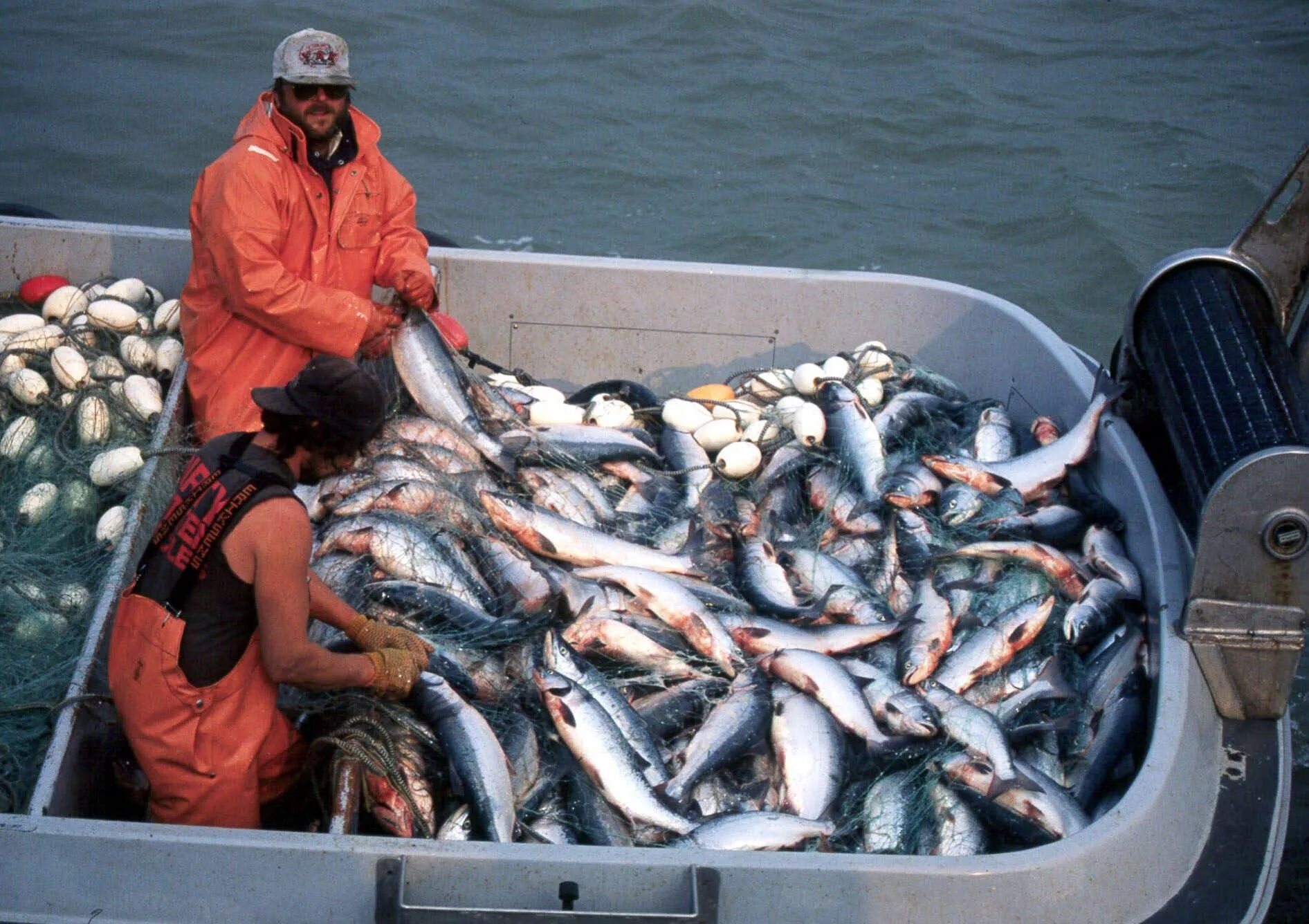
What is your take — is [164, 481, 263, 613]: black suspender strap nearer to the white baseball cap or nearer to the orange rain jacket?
the orange rain jacket

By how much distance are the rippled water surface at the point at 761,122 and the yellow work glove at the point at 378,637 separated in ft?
26.3

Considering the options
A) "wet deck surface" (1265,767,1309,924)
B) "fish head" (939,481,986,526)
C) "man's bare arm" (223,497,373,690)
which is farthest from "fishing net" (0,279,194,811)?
"wet deck surface" (1265,767,1309,924)

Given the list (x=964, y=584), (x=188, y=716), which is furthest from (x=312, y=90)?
(x=964, y=584)

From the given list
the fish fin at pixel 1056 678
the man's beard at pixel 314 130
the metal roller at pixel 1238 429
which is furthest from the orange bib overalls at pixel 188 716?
the metal roller at pixel 1238 429

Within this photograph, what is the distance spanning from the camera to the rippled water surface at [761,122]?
11734 mm

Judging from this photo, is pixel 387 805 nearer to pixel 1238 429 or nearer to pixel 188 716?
pixel 188 716

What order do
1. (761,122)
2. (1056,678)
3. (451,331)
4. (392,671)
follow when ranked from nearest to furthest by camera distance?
(392,671), (1056,678), (451,331), (761,122)

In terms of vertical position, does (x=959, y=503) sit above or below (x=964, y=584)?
above

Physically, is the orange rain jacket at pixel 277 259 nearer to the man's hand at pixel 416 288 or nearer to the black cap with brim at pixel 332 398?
the man's hand at pixel 416 288

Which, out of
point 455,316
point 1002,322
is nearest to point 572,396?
point 455,316

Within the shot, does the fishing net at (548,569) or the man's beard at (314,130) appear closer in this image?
the fishing net at (548,569)

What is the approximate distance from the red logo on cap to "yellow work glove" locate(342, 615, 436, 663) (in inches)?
84.8

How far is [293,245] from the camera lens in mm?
4758

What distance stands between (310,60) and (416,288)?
95cm
